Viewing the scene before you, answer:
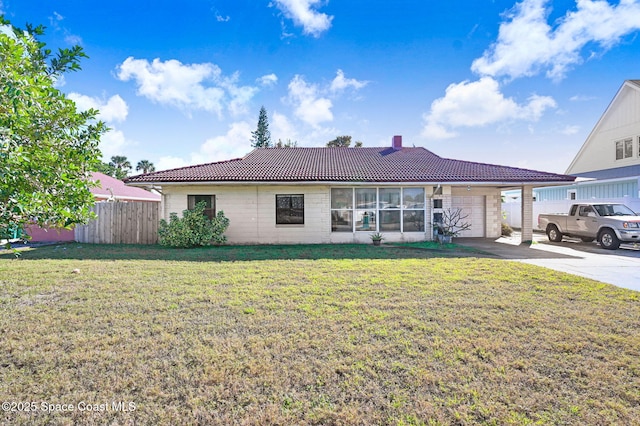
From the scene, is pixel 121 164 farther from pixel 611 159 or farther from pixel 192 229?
pixel 611 159

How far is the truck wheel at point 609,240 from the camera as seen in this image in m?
11.0

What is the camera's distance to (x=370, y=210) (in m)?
12.9

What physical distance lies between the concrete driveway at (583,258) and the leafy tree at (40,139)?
369 inches

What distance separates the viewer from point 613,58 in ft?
50.1

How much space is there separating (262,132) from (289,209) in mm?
32404

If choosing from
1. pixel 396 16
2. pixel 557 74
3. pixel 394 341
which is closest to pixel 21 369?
pixel 394 341

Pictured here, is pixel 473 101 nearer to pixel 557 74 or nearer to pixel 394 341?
pixel 557 74

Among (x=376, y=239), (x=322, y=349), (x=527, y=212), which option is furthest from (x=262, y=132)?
(x=322, y=349)

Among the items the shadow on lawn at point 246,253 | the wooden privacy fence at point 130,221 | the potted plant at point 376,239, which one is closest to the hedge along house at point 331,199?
the potted plant at point 376,239

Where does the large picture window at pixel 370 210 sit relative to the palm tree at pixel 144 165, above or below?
below

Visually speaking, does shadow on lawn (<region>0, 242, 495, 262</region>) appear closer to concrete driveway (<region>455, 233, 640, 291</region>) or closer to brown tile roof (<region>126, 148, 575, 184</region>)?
concrete driveway (<region>455, 233, 640, 291</region>)

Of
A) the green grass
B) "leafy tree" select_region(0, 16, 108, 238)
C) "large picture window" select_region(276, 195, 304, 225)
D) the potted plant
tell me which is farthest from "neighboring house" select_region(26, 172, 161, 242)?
"leafy tree" select_region(0, 16, 108, 238)

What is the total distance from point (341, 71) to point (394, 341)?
49.6 feet

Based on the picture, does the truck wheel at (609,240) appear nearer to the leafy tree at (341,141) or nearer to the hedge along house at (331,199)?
the hedge along house at (331,199)
